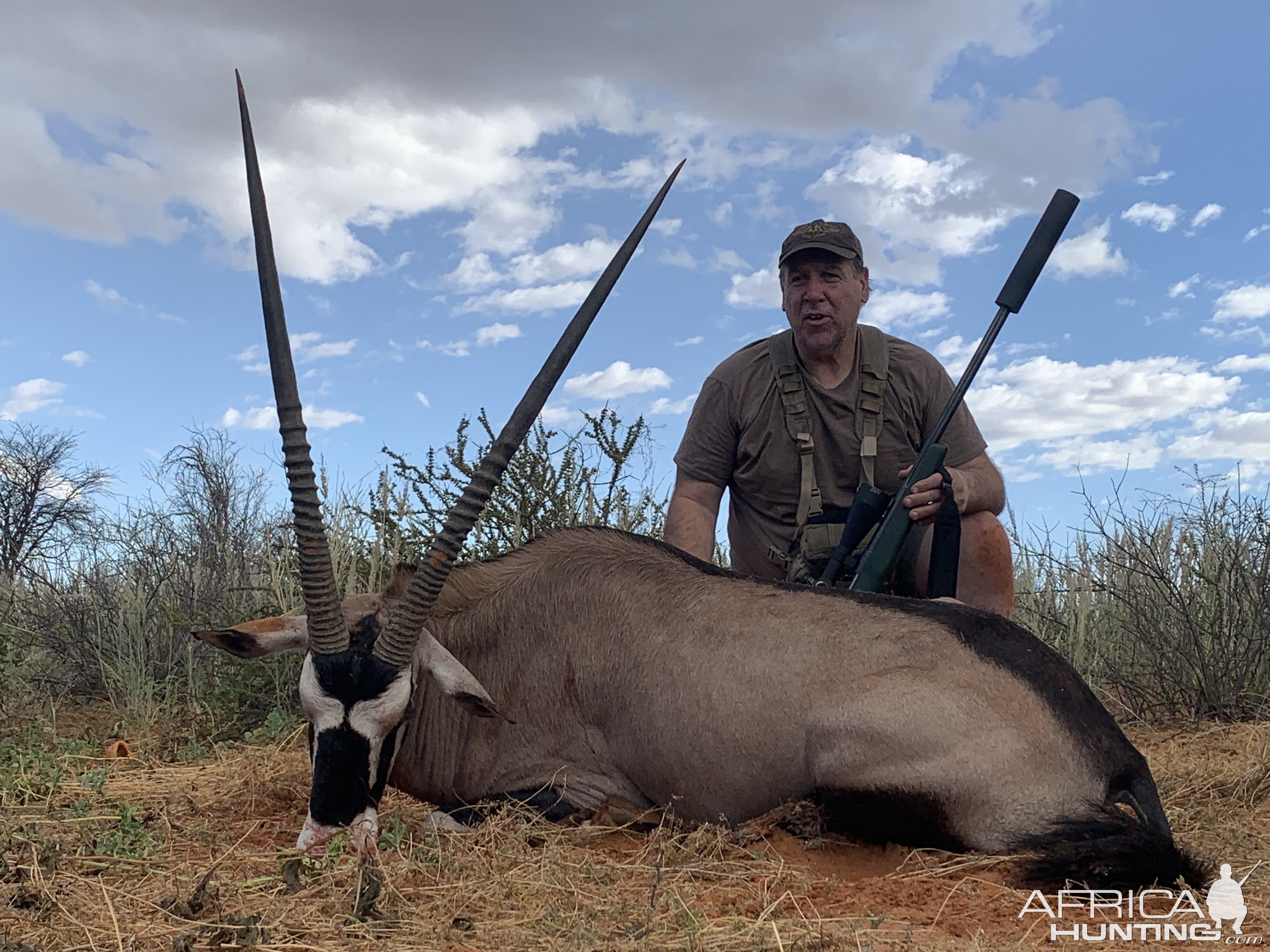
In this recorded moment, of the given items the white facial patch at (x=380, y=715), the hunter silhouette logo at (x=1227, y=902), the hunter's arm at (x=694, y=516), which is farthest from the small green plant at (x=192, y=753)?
the hunter silhouette logo at (x=1227, y=902)

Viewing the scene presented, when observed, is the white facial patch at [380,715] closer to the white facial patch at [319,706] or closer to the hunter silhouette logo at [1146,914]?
the white facial patch at [319,706]

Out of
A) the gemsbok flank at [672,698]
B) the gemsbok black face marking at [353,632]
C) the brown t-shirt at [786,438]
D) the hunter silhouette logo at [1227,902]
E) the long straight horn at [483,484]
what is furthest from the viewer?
the brown t-shirt at [786,438]

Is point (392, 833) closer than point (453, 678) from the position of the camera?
Yes

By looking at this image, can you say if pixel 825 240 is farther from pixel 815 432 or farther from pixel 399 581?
pixel 399 581

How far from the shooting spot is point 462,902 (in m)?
3.40

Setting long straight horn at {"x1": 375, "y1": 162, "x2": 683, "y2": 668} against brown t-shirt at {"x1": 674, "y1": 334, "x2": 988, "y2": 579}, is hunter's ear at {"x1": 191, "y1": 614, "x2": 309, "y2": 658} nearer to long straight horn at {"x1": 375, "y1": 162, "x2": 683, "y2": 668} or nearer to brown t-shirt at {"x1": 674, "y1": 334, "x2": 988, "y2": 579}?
long straight horn at {"x1": 375, "y1": 162, "x2": 683, "y2": 668}

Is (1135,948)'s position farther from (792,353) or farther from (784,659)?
(792,353)

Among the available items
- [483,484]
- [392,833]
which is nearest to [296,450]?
[483,484]

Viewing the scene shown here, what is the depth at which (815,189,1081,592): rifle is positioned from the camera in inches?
226

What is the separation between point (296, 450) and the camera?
4449mm

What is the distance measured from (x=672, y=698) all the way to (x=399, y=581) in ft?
4.26

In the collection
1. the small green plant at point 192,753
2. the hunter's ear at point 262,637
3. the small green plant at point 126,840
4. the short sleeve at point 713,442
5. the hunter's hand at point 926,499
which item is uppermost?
the short sleeve at point 713,442

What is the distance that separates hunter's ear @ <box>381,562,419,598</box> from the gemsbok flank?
0.04ft

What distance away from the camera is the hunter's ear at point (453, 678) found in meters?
4.34
